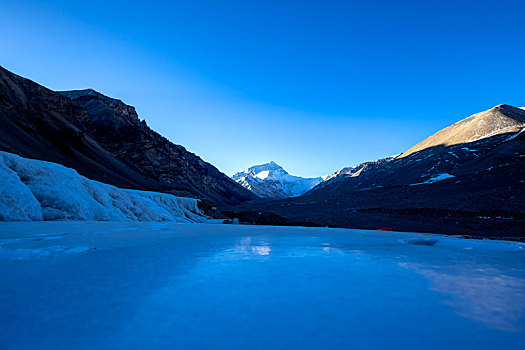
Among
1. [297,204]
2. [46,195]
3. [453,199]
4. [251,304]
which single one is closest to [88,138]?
[297,204]

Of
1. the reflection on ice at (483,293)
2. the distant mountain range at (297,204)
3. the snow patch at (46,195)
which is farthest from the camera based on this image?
the distant mountain range at (297,204)

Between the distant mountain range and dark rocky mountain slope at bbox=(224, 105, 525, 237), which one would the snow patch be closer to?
the distant mountain range

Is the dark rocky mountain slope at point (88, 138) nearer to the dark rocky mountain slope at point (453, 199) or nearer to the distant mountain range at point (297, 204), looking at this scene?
the distant mountain range at point (297, 204)

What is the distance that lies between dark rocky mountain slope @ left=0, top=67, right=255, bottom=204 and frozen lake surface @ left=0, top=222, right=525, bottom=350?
30.4 meters

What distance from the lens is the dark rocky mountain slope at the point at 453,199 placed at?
2320cm

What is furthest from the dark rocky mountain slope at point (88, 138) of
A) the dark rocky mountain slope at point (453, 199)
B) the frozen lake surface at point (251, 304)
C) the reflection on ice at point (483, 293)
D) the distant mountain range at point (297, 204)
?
the reflection on ice at point (483, 293)

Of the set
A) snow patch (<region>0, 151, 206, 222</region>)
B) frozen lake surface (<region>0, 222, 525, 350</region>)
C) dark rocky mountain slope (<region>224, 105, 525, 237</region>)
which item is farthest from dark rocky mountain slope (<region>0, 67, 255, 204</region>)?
frozen lake surface (<region>0, 222, 525, 350</region>)

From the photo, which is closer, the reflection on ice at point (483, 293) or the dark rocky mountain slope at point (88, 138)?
the reflection on ice at point (483, 293)

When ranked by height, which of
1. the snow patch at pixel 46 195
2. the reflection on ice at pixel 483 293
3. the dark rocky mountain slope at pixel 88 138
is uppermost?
the dark rocky mountain slope at pixel 88 138

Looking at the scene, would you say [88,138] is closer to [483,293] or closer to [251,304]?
[251,304]

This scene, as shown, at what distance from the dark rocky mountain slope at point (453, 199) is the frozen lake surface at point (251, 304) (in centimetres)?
2118

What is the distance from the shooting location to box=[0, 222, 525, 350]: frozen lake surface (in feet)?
4.58

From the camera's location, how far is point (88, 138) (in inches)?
1943

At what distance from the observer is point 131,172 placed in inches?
2042
